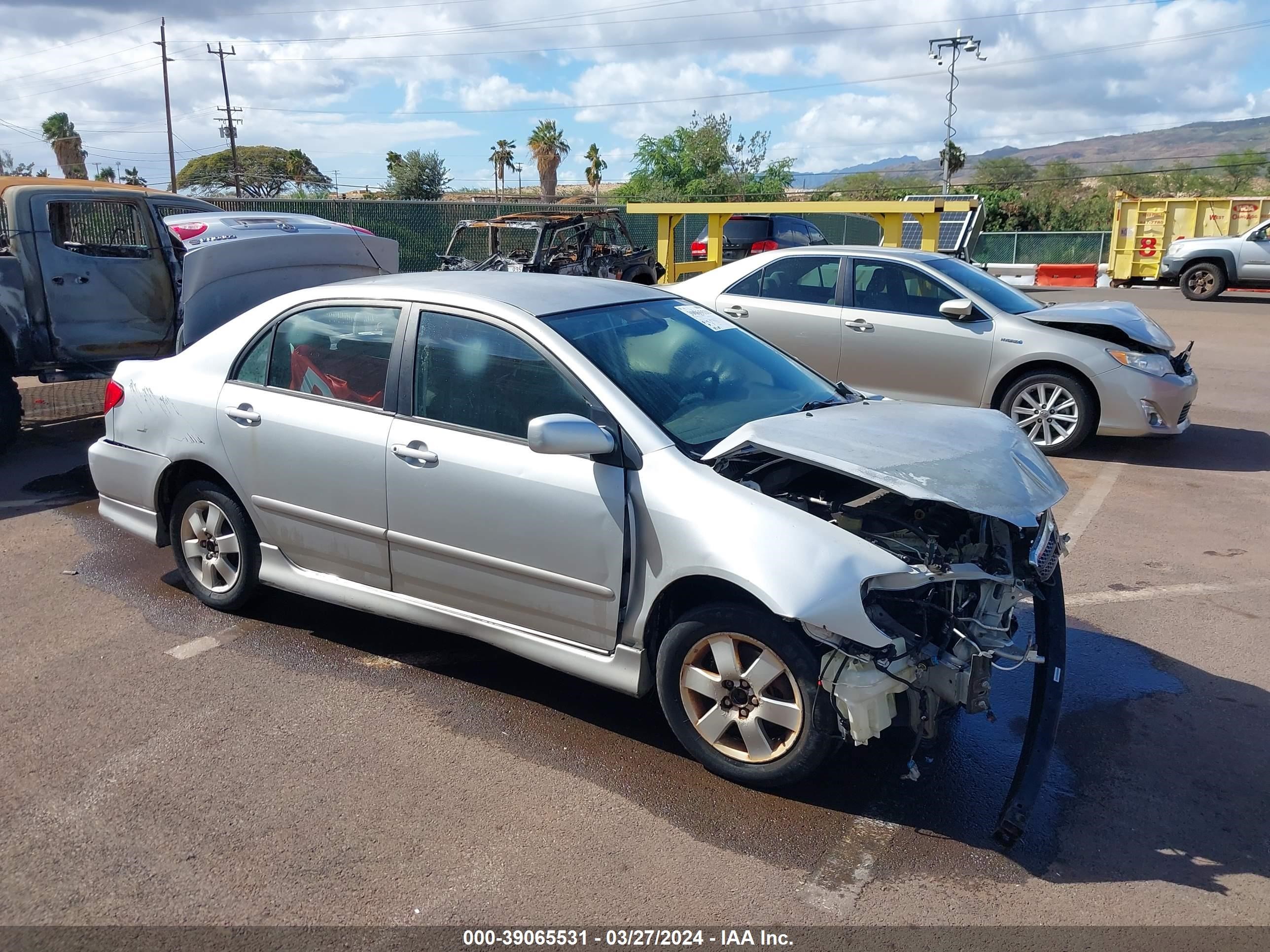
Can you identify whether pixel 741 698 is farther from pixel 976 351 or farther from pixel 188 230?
pixel 188 230

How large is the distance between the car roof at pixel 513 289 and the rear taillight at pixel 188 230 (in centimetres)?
573

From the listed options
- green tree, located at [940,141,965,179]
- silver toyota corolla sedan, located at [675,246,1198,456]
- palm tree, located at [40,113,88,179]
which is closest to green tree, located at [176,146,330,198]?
palm tree, located at [40,113,88,179]

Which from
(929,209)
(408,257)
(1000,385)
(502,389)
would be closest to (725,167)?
(408,257)

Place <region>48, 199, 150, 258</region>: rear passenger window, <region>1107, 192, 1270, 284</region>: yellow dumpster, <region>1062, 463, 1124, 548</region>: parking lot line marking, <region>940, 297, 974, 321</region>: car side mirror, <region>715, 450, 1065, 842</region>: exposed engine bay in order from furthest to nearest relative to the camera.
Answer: <region>1107, 192, 1270, 284</region>: yellow dumpster
<region>48, 199, 150, 258</region>: rear passenger window
<region>940, 297, 974, 321</region>: car side mirror
<region>1062, 463, 1124, 548</region>: parking lot line marking
<region>715, 450, 1065, 842</region>: exposed engine bay

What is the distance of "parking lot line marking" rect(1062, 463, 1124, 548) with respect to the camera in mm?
6500

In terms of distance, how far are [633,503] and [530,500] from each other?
430mm

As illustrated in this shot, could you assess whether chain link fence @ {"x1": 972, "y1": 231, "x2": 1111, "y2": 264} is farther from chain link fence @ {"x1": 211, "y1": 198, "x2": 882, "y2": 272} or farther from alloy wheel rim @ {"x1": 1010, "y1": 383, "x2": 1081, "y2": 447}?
alloy wheel rim @ {"x1": 1010, "y1": 383, "x2": 1081, "y2": 447}

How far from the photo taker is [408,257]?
21.1 metres

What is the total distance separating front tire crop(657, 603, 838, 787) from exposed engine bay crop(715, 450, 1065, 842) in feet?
0.30

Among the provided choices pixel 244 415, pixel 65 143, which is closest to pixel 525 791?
pixel 244 415

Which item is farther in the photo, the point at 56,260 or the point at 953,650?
the point at 56,260

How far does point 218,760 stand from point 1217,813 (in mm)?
3472

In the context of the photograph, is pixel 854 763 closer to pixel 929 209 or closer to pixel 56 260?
pixel 56 260

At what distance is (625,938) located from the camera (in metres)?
2.90
